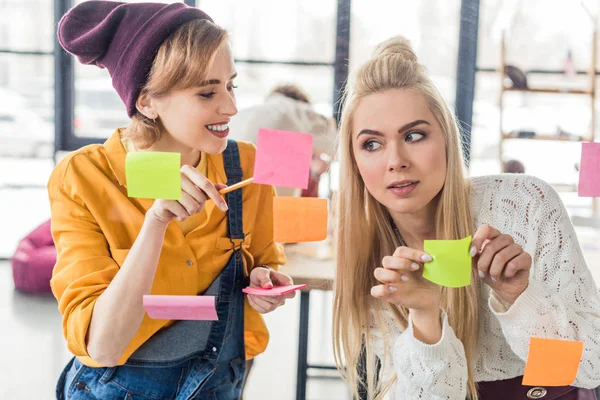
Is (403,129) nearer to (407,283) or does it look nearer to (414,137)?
(414,137)

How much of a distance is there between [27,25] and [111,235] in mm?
461

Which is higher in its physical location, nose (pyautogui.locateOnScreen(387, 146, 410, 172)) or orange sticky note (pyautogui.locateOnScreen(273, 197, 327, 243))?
nose (pyautogui.locateOnScreen(387, 146, 410, 172))

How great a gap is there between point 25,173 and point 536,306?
960 millimetres

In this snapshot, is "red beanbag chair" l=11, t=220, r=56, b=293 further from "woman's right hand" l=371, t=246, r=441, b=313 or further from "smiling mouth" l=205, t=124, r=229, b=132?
"woman's right hand" l=371, t=246, r=441, b=313

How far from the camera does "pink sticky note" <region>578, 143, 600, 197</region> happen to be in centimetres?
93

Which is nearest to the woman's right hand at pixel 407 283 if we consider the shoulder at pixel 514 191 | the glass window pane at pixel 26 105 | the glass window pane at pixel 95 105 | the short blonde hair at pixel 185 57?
the shoulder at pixel 514 191

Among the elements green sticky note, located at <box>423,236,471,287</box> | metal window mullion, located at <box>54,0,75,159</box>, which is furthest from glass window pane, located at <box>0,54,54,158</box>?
green sticky note, located at <box>423,236,471,287</box>

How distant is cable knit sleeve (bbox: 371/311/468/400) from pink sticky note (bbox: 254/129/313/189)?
0.95 feet

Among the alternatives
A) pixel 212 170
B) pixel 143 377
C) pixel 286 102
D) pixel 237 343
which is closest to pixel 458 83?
pixel 286 102

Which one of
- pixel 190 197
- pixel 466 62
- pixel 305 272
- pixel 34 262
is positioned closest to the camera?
pixel 190 197

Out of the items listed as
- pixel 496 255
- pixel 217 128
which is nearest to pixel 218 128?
pixel 217 128

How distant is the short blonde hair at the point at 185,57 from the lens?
890 millimetres

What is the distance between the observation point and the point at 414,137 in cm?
97

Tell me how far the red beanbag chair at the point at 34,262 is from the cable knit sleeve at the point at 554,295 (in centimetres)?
81
